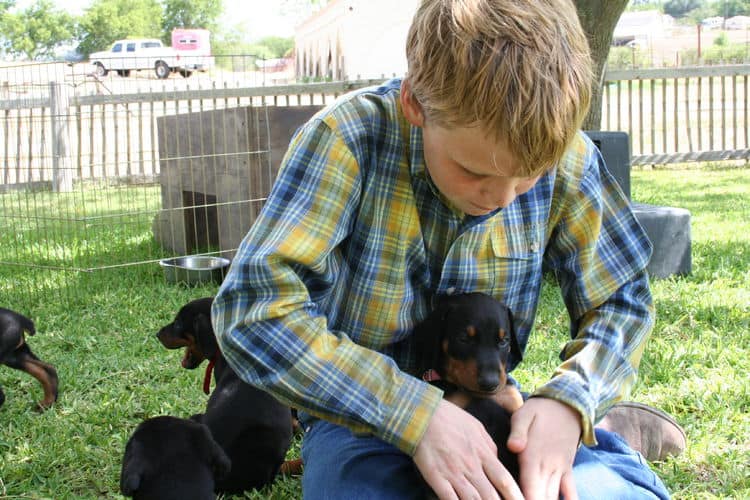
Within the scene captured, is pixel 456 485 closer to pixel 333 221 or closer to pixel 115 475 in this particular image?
pixel 333 221

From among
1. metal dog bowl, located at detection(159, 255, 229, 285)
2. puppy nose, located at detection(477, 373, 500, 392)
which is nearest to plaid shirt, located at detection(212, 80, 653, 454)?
puppy nose, located at detection(477, 373, 500, 392)

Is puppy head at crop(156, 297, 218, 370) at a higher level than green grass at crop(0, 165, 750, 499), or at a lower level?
higher

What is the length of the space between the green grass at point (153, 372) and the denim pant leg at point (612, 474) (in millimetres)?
936

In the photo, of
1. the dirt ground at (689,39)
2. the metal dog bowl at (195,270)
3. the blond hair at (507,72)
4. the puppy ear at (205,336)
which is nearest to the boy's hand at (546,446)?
the blond hair at (507,72)

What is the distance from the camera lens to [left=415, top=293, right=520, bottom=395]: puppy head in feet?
7.47

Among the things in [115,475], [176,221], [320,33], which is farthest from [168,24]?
[115,475]

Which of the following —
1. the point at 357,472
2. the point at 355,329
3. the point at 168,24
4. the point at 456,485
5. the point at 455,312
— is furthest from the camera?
the point at 168,24

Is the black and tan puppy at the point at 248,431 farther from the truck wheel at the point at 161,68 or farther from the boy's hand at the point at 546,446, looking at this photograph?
the truck wheel at the point at 161,68

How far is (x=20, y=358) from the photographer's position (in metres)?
4.40

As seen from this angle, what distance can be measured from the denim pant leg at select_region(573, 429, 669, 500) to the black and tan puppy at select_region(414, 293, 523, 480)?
218 mm

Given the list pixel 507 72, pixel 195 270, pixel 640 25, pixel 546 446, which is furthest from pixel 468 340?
pixel 640 25

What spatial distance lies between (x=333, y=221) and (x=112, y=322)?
13.7ft

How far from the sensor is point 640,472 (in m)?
2.13

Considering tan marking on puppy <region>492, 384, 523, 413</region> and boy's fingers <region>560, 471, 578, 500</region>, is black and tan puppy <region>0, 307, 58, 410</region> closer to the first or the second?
tan marking on puppy <region>492, 384, 523, 413</region>
